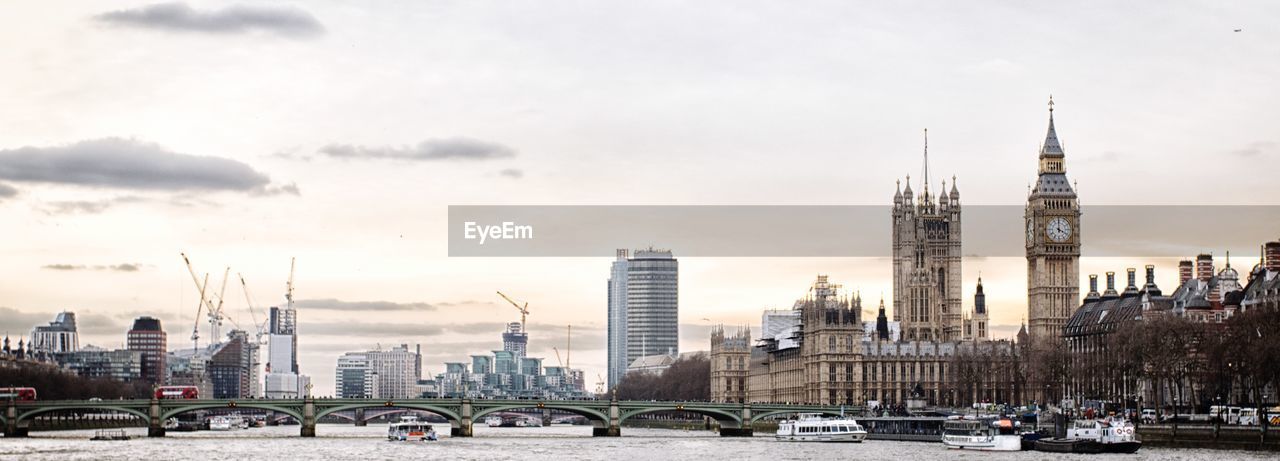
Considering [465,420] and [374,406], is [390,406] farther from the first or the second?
[465,420]

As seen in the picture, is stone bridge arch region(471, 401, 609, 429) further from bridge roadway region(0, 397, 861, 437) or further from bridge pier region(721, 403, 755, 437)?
→ bridge pier region(721, 403, 755, 437)

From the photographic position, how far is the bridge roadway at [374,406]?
6673 inches

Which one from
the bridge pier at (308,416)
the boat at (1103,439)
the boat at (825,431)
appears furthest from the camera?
the bridge pier at (308,416)

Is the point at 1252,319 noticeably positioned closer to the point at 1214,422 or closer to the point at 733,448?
the point at 1214,422

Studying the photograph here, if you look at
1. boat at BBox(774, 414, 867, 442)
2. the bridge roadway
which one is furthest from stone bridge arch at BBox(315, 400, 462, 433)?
boat at BBox(774, 414, 867, 442)

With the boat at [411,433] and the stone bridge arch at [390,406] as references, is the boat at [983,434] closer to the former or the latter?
the boat at [411,433]

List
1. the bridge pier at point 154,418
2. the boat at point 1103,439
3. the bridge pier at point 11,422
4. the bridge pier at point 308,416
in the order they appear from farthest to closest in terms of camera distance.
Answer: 1. the bridge pier at point 308,416
2. the bridge pier at point 154,418
3. the bridge pier at point 11,422
4. the boat at point 1103,439

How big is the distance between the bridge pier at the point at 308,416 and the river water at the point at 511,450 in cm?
210

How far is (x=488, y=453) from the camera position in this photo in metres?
139

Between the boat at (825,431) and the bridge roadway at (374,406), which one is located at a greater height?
the bridge roadway at (374,406)

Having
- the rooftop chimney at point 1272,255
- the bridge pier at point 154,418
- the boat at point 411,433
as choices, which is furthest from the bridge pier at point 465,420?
the rooftop chimney at point 1272,255

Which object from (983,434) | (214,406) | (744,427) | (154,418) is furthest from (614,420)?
(983,434)

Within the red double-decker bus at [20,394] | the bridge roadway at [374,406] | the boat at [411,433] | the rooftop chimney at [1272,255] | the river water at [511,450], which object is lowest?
the river water at [511,450]

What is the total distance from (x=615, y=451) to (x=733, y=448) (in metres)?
9.66
